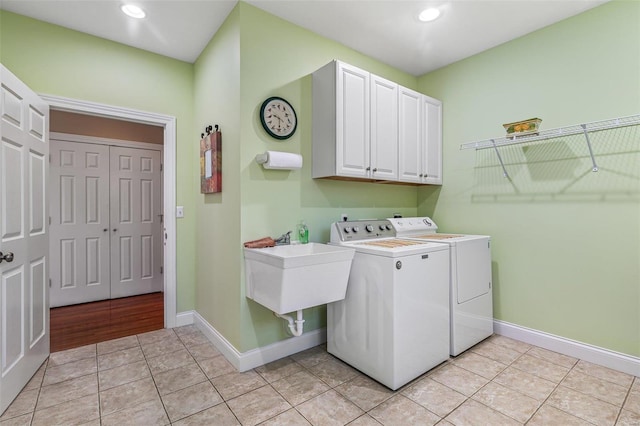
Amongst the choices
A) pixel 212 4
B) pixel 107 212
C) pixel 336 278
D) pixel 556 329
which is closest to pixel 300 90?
pixel 212 4

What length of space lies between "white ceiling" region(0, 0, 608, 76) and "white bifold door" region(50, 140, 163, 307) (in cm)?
182

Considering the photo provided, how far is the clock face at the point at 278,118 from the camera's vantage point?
2.30 meters

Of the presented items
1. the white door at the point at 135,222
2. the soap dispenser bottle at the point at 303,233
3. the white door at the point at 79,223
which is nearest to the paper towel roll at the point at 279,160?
the soap dispenser bottle at the point at 303,233

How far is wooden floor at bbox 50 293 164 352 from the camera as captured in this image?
2762 mm

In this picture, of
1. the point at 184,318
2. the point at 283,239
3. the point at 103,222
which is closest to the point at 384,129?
the point at 283,239

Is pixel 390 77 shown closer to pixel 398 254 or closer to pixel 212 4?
pixel 212 4

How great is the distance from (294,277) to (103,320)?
258cm

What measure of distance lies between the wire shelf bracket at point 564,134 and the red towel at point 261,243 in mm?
1966

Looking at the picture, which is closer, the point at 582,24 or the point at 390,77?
the point at 582,24

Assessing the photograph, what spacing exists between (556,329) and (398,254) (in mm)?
1638

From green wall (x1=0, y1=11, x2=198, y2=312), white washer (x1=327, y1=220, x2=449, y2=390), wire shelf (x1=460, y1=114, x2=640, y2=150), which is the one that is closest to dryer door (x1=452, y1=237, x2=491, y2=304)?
white washer (x1=327, y1=220, x2=449, y2=390)

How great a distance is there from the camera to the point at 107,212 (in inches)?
155

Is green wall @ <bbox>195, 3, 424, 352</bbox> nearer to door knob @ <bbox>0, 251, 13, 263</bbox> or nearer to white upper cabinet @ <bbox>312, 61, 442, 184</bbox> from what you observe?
white upper cabinet @ <bbox>312, 61, 442, 184</bbox>

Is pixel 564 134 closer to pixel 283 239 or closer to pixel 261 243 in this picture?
pixel 283 239
